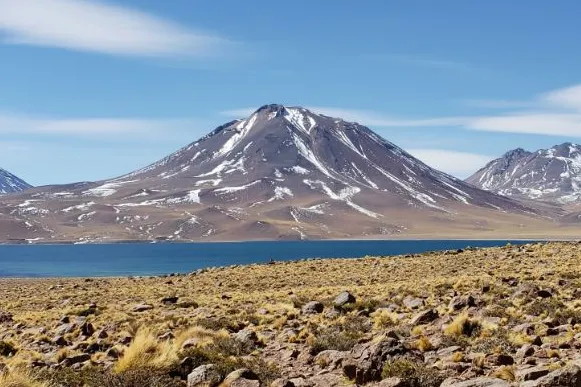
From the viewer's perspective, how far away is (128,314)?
26672 mm

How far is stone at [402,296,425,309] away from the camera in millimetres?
22464

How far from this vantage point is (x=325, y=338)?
653 inches

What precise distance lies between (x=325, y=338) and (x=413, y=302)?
7281 millimetres

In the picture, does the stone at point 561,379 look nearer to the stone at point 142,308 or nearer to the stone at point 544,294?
the stone at point 544,294

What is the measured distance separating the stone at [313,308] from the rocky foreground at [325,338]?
82mm

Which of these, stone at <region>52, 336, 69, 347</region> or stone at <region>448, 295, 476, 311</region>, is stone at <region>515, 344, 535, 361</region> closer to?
stone at <region>448, 295, 476, 311</region>

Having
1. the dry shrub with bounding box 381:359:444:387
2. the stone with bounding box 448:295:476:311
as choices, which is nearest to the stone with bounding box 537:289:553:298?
the stone with bounding box 448:295:476:311

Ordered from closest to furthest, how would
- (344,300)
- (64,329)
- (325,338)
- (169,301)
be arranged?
(325,338) → (64,329) → (344,300) → (169,301)

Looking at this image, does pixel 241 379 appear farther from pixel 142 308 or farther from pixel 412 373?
pixel 142 308

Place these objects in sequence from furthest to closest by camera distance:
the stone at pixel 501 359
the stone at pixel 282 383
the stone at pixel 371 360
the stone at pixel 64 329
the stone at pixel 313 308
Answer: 1. the stone at pixel 313 308
2. the stone at pixel 64 329
3. the stone at pixel 501 359
4. the stone at pixel 371 360
5. the stone at pixel 282 383

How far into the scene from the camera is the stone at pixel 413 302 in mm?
22464

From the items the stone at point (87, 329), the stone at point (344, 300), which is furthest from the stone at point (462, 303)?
the stone at point (87, 329)

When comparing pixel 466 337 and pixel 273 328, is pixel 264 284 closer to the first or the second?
pixel 273 328

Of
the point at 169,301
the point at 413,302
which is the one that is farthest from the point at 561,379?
the point at 169,301
